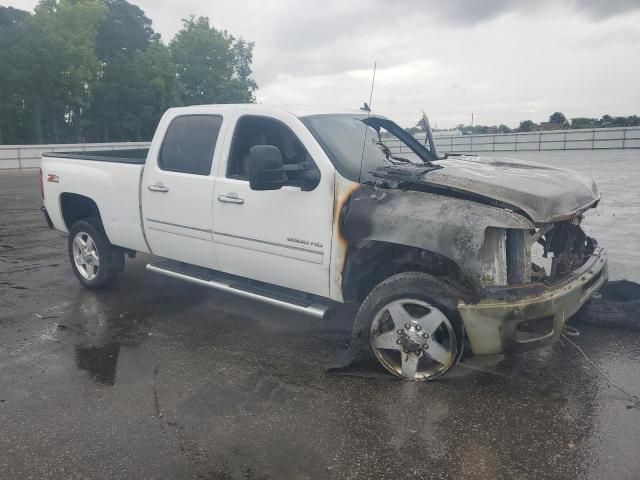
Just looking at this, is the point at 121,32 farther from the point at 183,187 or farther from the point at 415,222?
the point at 415,222

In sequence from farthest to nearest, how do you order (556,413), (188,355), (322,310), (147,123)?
(147,123), (188,355), (322,310), (556,413)

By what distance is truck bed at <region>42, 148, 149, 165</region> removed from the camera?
5569 millimetres

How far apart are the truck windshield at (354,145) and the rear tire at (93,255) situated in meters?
2.95

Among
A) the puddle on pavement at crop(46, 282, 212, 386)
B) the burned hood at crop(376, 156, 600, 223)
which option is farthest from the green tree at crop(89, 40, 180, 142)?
the burned hood at crop(376, 156, 600, 223)

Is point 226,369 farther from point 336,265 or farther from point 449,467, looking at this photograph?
point 449,467

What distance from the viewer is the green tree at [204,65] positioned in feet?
178

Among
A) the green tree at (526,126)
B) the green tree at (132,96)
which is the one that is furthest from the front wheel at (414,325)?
the green tree at (132,96)

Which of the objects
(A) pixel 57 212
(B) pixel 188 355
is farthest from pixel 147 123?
(B) pixel 188 355

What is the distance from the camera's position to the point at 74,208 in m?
6.28

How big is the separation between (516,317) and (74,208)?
16.7ft

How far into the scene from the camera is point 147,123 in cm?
4453

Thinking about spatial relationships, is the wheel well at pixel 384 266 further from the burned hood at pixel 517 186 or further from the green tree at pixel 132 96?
the green tree at pixel 132 96

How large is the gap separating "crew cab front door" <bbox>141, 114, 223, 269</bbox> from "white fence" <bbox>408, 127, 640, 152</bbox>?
2220cm

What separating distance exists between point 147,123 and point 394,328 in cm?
4456
